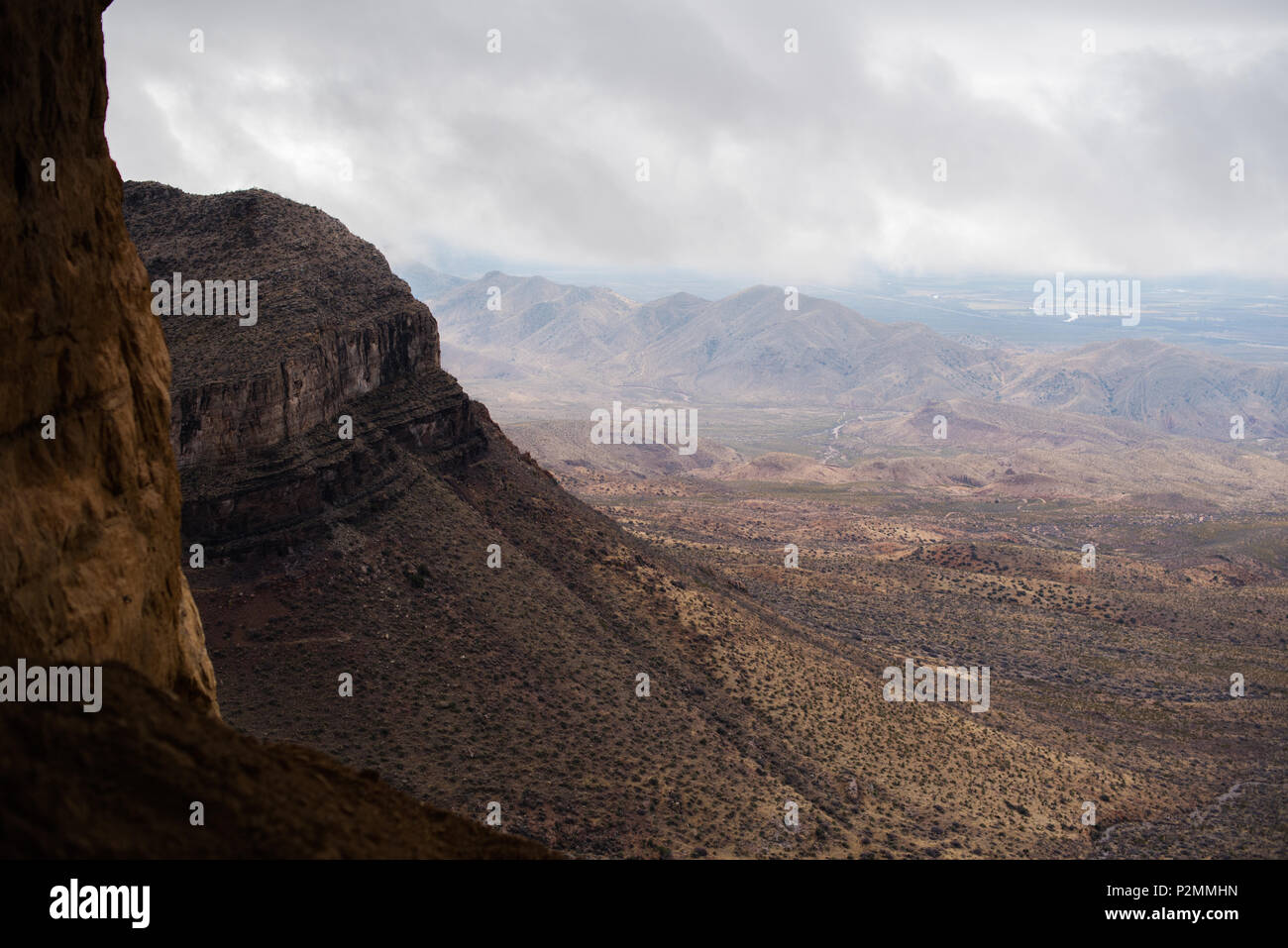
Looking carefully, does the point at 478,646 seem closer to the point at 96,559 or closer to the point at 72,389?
the point at 96,559

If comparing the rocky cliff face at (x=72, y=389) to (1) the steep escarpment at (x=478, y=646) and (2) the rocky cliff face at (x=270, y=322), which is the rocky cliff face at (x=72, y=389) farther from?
(2) the rocky cliff face at (x=270, y=322)

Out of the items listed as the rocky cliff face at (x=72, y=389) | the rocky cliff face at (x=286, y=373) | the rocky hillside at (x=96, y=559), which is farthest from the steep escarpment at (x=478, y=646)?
the rocky cliff face at (x=72, y=389)

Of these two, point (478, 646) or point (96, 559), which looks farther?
point (478, 646)

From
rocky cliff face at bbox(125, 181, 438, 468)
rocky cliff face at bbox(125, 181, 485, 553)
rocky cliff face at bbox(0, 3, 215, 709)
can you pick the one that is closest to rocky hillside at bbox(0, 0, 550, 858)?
rocky cliff face at bbox(0, 3, 215, 709)

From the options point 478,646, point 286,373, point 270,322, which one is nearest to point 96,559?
point 478,646
